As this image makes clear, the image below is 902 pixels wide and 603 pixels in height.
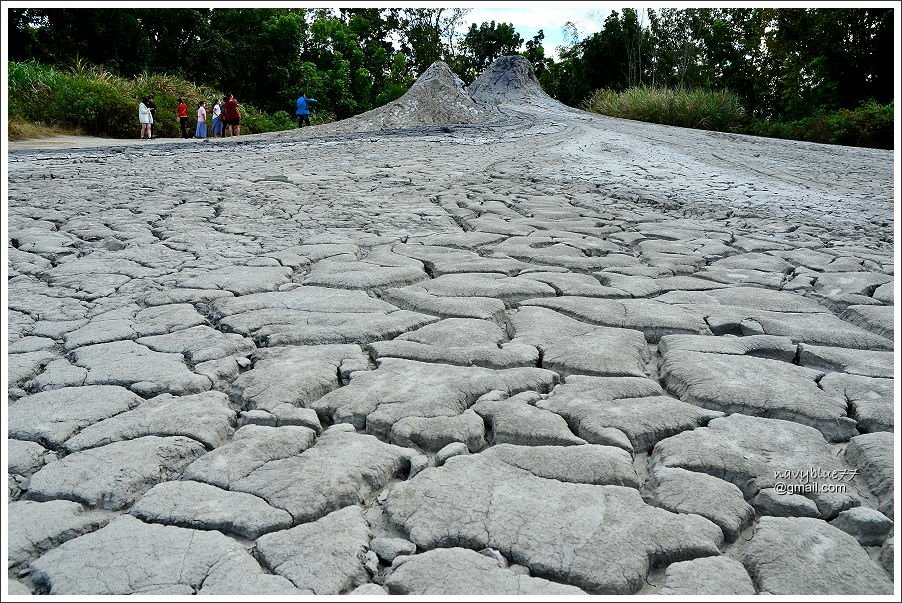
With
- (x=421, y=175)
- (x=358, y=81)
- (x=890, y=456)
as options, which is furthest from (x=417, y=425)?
(x=358, y=81)

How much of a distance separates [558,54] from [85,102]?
19.1 m

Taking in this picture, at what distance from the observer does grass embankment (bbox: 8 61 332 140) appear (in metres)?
13.1

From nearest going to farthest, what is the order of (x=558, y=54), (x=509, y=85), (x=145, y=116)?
(x=145, y=116) < (x=509, y=85) < (x=558, y=54)

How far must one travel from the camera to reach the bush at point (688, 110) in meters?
14.0

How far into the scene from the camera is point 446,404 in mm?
1935

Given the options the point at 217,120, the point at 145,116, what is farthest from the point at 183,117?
the point at 145,116

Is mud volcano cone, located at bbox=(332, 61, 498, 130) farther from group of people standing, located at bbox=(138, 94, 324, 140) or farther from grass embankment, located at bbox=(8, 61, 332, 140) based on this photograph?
Result: grass embankment, located at bbox=(8, 61, 332, 140)

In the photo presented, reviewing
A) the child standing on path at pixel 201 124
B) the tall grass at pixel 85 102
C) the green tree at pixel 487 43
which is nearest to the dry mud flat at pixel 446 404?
the child standing on path at pixel 201 124

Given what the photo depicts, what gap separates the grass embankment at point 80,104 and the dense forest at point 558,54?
1510mm

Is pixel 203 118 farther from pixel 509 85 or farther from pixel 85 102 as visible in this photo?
pixel 509 85

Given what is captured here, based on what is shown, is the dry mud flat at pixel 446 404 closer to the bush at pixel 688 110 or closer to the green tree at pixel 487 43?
the bush at pixel 688 110

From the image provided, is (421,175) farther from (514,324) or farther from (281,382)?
(281,382)

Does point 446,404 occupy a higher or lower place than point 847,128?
lower

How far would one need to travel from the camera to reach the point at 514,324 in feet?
8.52
